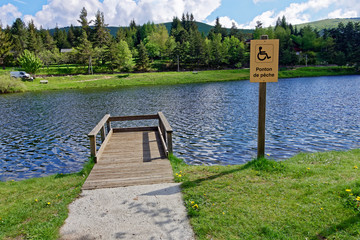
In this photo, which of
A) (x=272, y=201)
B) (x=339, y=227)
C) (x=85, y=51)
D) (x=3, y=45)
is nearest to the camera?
(x=339, y=227)

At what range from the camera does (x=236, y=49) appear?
323ft

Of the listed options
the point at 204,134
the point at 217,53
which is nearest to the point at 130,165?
the point at 204,134

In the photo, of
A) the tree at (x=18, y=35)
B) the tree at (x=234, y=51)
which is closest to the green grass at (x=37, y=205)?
the tree at (x=234, y=51)

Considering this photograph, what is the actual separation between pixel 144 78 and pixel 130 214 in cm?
6931

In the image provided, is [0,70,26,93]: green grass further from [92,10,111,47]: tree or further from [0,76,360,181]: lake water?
[92,10,111,47]: tree

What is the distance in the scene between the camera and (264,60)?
316 inches

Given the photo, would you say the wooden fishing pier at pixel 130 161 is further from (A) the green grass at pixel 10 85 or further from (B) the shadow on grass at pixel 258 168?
(A) the green grass at pixel 10 85

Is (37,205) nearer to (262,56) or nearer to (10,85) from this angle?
(262,56)

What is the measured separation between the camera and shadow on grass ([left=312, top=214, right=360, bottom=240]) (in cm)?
486

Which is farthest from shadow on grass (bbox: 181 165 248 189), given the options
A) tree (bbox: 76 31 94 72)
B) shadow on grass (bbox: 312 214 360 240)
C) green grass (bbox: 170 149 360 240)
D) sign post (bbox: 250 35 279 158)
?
tree (bbox: 76 31 94 72)

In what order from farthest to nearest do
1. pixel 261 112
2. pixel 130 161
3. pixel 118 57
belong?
1. pixel 118 57
2. pixel 130 161
3. pixel 261 112

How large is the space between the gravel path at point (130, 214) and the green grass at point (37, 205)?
0.28 metres

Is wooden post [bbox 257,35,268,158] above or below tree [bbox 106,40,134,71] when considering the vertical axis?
below

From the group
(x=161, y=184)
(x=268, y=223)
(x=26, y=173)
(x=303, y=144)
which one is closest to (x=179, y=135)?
(x=303, y=144)
